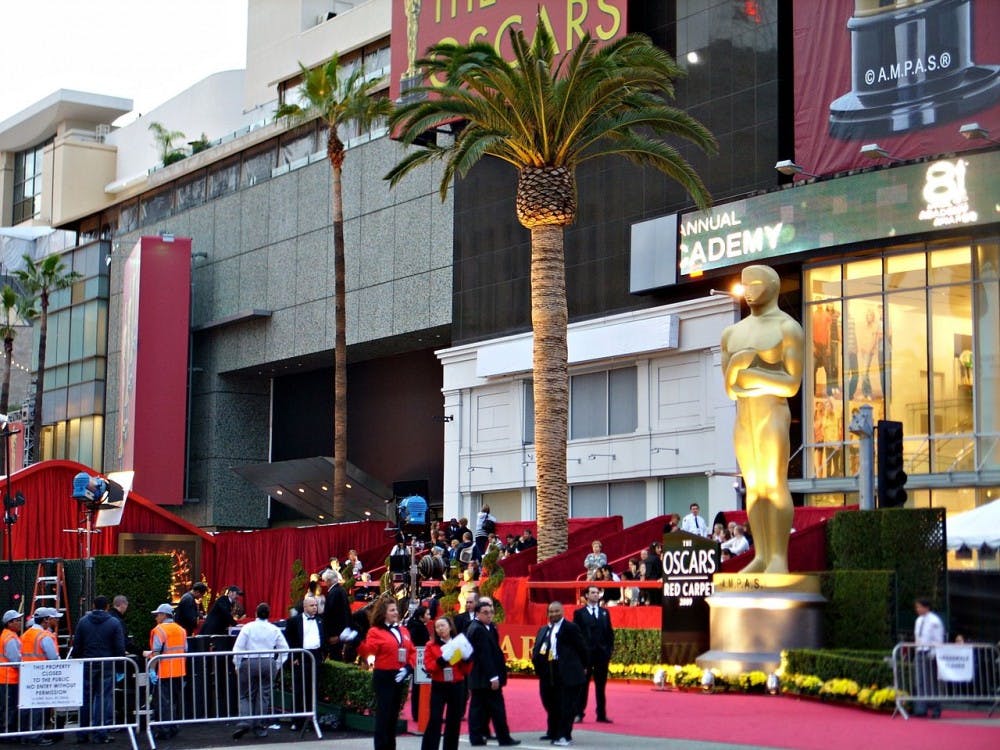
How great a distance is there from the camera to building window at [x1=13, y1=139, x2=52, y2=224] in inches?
3312

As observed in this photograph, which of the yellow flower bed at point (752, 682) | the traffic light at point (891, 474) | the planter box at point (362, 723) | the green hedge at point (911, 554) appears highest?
the traffic light at point (891, 474)

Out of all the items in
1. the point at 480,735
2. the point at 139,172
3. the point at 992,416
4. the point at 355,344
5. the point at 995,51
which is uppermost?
the point at 139,172

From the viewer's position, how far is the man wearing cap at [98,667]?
1781 centimetres

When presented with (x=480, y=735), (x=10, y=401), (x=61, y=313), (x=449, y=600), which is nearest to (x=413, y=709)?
(x=480, y=735)

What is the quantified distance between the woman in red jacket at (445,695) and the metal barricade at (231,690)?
3539 millimetres

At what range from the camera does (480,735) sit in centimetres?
1697

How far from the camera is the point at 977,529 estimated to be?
24.3 metres

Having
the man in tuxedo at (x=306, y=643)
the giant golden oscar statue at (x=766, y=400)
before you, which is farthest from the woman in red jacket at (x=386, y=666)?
the giant golden oscar statue at (x=766, y=400)

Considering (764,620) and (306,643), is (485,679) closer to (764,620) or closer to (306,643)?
(306,643)

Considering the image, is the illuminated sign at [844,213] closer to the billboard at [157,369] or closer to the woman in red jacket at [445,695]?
the woman in red jacket at [445,695]

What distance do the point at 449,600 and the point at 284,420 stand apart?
3138cm

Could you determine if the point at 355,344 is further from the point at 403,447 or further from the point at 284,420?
the point at 284,420

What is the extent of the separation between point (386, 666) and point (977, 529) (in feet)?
41.1

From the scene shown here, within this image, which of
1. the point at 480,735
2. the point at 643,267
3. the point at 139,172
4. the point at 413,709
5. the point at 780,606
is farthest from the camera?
the point at 139,172
